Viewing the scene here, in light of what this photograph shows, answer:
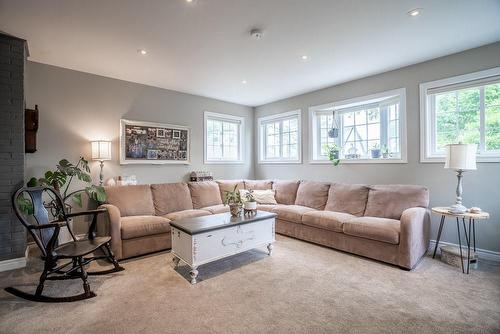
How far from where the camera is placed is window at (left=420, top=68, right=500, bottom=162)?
3105 millimetres

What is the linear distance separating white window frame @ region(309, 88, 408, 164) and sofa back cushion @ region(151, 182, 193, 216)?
2.50 metres

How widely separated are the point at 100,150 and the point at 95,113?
Answer: 690mm

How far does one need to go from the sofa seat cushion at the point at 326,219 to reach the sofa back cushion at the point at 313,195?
0.55 m

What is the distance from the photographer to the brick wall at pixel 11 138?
2.86m

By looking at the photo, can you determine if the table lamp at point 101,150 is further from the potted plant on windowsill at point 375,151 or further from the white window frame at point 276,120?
the potted plant on windowsill at point 375,151

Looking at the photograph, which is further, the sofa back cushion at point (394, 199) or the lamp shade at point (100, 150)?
the lamp shade at point (100, 150)

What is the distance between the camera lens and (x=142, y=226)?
3.18 meters

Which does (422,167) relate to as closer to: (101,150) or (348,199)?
(348,199)

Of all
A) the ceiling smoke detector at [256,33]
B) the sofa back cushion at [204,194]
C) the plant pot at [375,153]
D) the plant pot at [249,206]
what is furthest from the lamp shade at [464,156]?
the sofa back cushion at [204,194]

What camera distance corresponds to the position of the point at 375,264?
296 cm

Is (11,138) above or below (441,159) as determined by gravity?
above

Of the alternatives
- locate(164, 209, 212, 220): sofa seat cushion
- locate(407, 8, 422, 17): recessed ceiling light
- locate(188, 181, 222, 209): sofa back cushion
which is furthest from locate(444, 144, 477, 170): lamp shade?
locate(188, 181, 222, 209): sofa back cushion

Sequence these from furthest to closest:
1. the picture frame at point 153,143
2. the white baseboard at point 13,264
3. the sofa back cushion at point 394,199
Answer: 1. the picture frame at point 153,143
2. the sofa back cushion at point 394,199
3. the white baseboard at point 13,264

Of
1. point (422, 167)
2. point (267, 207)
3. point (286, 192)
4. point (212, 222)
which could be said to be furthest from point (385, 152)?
point (212, 222)
